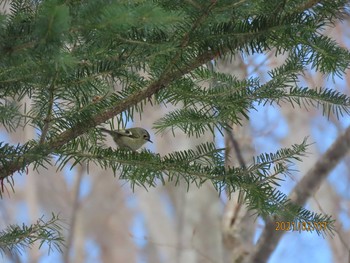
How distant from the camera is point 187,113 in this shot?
205 cm

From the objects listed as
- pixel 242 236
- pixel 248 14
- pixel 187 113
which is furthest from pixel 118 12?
pixel 242 236

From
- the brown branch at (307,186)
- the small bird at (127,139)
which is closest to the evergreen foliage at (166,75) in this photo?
the small bird at (127,139)

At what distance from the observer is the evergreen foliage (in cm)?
158

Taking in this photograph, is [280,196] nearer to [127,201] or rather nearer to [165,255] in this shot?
[165,255]

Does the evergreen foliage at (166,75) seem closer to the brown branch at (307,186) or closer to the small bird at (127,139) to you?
the small bird at (127,139)

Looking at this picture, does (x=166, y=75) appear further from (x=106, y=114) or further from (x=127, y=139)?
(x=127, y=139)

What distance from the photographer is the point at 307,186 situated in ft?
12.6

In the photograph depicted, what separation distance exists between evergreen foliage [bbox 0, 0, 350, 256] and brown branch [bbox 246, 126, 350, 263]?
1852 mm

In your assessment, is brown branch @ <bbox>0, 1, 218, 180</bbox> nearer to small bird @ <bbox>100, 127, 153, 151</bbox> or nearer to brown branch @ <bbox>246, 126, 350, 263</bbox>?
small bird @ <bbox>100, 127, 153, 151</bbox>

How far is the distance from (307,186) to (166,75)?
7.46 ft

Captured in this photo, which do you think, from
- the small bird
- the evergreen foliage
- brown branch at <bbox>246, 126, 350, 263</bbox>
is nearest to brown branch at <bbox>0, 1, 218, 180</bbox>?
the evergreen foliage

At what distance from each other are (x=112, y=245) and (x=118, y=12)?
11598 mm

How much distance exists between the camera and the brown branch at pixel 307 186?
3.79 metres

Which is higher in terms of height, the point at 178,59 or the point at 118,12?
the point at 178,59
